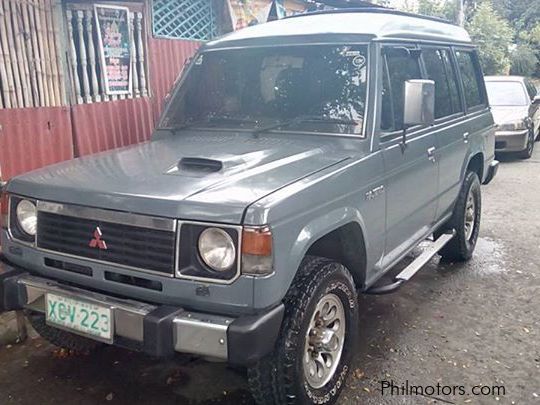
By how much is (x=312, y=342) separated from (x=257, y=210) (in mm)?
954

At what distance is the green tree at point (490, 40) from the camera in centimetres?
2075

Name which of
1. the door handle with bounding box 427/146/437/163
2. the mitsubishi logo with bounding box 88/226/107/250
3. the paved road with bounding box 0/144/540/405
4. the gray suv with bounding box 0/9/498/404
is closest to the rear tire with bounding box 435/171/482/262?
the paved road with bounding box 0/144/540/405

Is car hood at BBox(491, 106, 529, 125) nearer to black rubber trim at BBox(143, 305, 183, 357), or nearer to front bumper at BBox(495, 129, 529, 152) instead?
front bumper at BBox(495, 129, 529, 152)

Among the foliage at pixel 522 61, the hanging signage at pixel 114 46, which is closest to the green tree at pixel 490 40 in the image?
the foliage at pixel 522 61

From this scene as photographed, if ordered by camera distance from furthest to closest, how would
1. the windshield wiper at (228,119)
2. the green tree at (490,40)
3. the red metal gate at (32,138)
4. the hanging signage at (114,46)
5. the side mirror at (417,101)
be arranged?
the green tree at (490,40) < the hanging signage at (114,46) < the red metal gate at (32,138) < the windshield wiper at (228,119) < the side mirror at (417,101)

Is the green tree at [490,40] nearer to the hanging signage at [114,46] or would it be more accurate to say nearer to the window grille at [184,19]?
the window grille at [184,19]

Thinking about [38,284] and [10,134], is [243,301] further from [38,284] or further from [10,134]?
[10,134]

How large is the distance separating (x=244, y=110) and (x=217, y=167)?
37.5 inches

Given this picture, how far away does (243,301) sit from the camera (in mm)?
A: 2354

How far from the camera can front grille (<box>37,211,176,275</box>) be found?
2463 mm

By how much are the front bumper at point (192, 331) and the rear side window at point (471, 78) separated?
3599 mm

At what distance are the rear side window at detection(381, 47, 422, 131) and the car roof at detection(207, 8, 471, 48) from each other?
12 cm

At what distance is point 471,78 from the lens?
5.41 m

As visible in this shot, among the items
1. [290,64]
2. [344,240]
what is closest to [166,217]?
[344,240]
